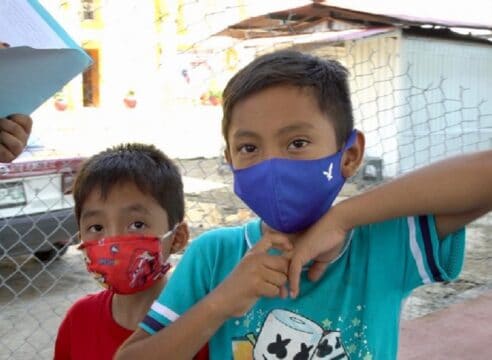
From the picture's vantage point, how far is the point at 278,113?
3.52 ft

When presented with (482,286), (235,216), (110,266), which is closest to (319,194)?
(110,266)

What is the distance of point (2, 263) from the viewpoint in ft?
15.3

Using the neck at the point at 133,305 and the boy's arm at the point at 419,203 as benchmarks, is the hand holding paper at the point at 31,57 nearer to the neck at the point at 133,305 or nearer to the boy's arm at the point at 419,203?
the neck at the point at 133,305

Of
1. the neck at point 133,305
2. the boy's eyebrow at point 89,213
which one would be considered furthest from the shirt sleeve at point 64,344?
→ the boy's eyebrow at point 89,213

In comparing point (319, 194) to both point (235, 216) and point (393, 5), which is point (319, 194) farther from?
point (393, 5)

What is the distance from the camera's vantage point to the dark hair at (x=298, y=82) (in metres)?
1.12

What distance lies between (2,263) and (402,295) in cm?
407

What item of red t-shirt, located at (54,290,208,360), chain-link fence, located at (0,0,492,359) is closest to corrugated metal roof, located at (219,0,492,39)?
chain-link fence, located at (0,0,492,359)

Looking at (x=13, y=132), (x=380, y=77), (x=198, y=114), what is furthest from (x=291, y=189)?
(x=198, y=114)

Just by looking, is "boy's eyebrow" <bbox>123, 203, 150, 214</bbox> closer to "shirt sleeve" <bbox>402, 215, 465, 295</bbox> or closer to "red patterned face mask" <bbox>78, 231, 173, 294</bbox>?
"red patterned face mask" <bbox>78, 231, 173, 294</bbox>

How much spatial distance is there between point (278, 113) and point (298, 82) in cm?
8

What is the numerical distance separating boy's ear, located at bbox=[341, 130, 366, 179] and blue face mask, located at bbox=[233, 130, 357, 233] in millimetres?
32

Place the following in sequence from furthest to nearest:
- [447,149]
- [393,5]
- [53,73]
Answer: [393,5] → [447,149] → [53,73]

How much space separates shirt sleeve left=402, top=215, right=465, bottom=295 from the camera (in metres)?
1.07
